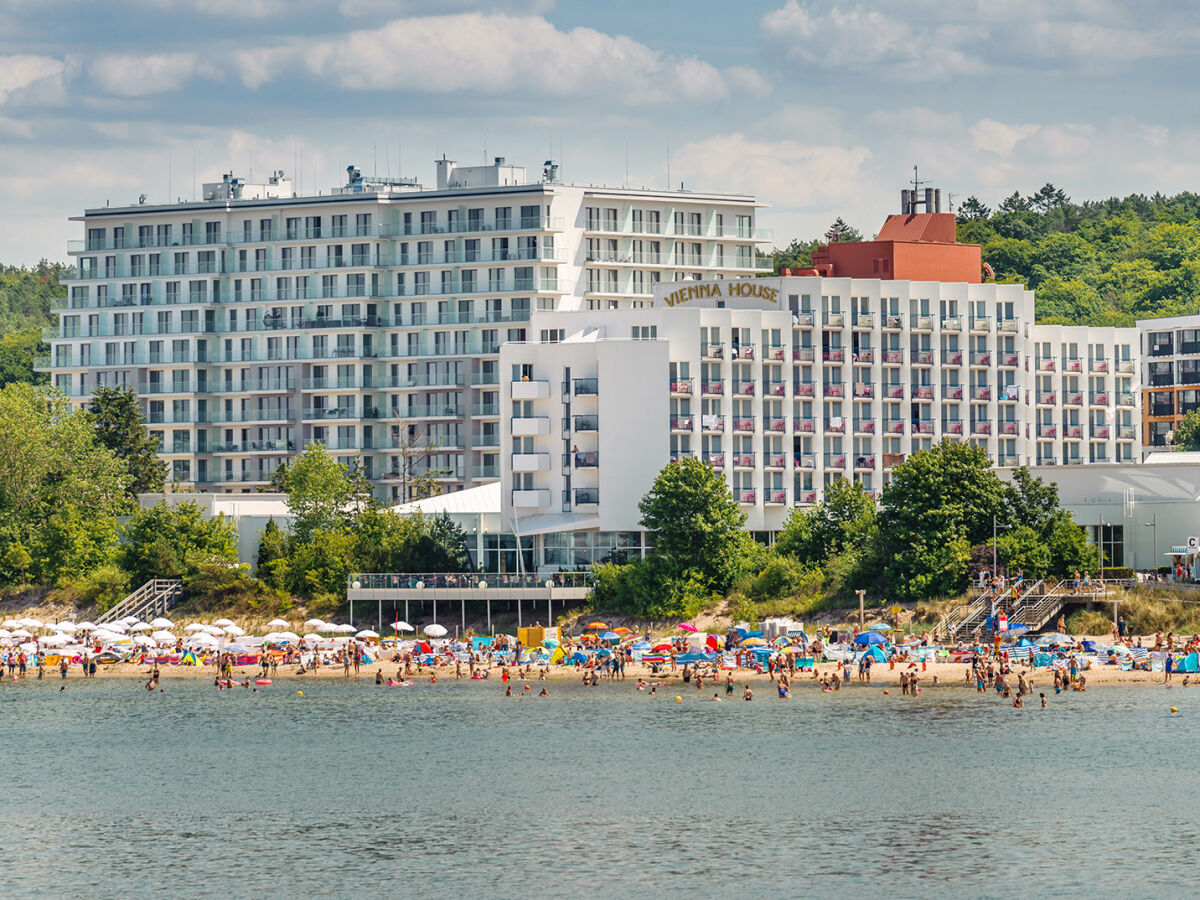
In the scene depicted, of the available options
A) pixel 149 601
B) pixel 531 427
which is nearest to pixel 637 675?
pixel 531 427

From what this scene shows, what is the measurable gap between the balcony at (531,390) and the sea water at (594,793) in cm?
3328

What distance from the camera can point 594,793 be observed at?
97.4 meters

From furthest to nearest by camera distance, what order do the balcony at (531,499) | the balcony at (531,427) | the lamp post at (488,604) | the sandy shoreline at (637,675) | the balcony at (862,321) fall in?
the balcony at (862,321) < the balcony at (531,499) < the balcony at (531,427) < the lamp post at (488,604) < the sandy shoreline at (637,675)

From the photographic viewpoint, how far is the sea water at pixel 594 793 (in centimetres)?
7956

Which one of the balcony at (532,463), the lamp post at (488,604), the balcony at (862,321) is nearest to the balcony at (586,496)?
the balcony at (532,463)

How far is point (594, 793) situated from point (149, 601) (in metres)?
77.6

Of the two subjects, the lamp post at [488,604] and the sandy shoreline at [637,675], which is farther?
the lamp post at [488,604]

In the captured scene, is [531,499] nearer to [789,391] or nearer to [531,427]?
[531,427]

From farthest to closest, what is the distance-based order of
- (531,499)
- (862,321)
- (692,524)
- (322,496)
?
(322,496) < (862,321) < (531,499) < (692,524)

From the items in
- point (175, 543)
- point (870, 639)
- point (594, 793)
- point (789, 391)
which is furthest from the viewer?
point (789, 391)

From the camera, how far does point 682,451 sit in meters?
164

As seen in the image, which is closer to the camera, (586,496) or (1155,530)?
(1155,530)

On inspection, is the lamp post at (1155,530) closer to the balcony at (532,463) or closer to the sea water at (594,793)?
the sea water at (594,793)

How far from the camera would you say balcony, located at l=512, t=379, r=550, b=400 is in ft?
541
